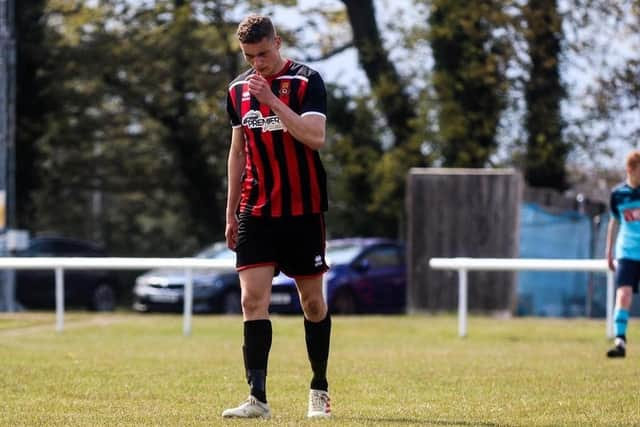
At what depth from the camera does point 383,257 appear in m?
26.9

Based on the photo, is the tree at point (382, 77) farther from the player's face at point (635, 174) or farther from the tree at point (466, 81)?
the player's face at point (635, 174)

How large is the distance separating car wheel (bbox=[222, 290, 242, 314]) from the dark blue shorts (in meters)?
13.1

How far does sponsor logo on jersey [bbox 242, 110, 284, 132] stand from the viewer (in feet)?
25.3

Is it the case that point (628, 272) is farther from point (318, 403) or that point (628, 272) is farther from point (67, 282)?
point (67, 282)

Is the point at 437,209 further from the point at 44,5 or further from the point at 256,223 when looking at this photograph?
the point at 256,223

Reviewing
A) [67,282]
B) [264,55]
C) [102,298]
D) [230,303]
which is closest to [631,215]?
[264,55]

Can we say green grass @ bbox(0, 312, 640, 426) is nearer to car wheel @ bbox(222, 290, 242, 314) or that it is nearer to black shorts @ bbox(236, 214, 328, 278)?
black shorts @ bbox(236, 214, 328, 278)

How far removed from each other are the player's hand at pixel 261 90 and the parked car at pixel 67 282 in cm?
2228

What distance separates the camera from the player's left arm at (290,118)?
24.6ft

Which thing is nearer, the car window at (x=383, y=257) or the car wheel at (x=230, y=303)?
the car wheel at (x=230, y=303)

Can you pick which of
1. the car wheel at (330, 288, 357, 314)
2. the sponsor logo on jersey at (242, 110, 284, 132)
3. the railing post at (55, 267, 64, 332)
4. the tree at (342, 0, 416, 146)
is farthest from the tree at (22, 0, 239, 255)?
the sponsor logo on jersey at (242, 110, 284, 132)

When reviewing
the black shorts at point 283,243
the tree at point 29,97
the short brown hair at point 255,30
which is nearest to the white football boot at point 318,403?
the black shorts at point 283,243

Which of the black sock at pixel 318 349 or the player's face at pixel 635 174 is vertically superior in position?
the player's face at pixel 635 174

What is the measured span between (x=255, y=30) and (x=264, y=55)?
151 millimetres
